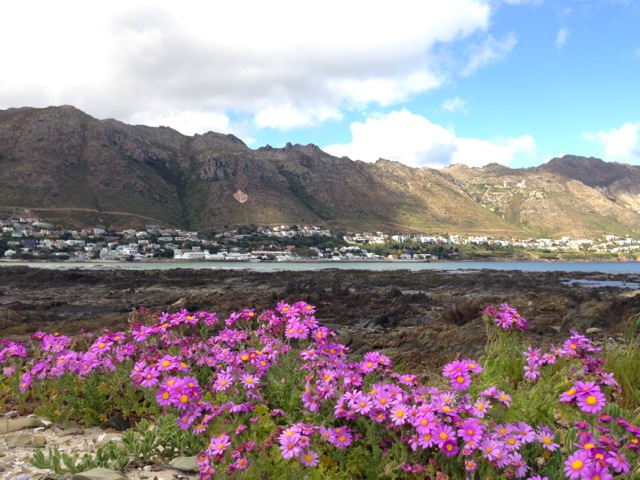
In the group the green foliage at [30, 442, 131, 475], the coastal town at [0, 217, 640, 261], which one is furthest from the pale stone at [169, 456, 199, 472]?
the coastal town at [0, 217, 640, 261]

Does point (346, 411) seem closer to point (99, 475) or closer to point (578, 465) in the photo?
point (578, 465)

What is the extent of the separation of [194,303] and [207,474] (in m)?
24.1

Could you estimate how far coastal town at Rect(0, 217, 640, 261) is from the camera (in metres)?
108

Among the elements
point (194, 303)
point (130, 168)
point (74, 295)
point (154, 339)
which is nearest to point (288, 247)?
point (130, 168)

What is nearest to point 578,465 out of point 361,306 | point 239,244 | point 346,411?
point 346,411

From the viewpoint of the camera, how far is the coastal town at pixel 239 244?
4262 inches

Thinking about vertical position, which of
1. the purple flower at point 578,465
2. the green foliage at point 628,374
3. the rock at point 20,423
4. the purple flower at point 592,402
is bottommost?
the rock at point 20,423

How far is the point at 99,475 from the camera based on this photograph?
3432 millimetres

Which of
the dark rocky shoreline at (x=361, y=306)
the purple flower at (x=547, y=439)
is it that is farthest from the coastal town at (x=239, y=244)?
the purple flower at (x=547, y=439)

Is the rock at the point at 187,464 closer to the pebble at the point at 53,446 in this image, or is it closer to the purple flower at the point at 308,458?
the pebble at the point at 53,446

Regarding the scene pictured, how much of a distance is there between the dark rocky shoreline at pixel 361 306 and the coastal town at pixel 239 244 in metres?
58.7

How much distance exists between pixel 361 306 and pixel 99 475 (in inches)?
956

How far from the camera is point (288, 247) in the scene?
136000mm

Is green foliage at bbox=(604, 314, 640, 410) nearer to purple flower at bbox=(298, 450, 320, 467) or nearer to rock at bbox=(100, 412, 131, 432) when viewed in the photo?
purple flower at bbox=(298, 450, 320, 467)
